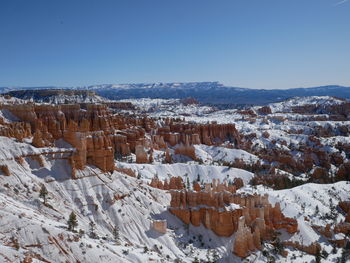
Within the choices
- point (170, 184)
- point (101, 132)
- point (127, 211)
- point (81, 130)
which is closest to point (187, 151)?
point (81, 130)

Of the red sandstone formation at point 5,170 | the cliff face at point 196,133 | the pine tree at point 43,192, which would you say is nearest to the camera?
the pine tree at point 43,192

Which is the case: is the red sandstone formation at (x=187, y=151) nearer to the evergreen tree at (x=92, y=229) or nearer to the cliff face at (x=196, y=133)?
the cliff face at (x=196, y=133)

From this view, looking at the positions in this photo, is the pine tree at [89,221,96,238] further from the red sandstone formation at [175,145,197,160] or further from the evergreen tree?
the red sandstone formation at [175,145,197,160]

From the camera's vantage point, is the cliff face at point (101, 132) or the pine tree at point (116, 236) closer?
the pine tree at point (116, 236)

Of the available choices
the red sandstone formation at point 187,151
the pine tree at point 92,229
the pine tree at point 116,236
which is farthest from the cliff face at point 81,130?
the red sandstone formation at point 187,151

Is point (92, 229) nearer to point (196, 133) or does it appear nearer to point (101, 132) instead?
point (101, 132)

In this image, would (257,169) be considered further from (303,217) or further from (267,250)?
(267,250)

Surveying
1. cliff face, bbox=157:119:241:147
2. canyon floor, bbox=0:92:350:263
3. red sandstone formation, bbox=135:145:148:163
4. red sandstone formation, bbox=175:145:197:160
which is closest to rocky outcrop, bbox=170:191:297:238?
canyon floor, bbox=0:92:350:263

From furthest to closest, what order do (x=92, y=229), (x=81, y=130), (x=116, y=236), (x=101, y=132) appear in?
(x=81, y=130)
(x=101, y=132)
(x=116, y=236)
(x=92, y=229)

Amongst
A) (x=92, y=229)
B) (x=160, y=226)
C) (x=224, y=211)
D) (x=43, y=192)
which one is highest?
(x=43, y=192)

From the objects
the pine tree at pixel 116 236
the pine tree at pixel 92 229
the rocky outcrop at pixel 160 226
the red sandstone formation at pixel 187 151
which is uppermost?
the pine tree at pixel 92 229

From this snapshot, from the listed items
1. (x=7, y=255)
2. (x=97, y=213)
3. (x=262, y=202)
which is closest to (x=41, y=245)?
(x=7, y=255)

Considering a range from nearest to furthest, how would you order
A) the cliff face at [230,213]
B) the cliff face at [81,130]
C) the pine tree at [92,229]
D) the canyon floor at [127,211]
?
1. the canyon floor at [127,211]
2. the pine tree at [92,229]
3. the cliff face at [230,213]
4. the cliff face at [81,130]

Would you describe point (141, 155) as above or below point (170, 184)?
above
